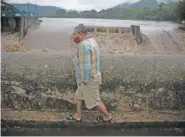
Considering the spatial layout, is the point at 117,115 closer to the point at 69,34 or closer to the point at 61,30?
the point at 69,34

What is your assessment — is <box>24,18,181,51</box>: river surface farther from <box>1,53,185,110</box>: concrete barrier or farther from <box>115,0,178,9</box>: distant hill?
<box>1,53,185,110</box>: concrete barrier

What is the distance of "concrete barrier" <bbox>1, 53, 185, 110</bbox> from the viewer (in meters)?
3.95

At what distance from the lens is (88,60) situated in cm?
344

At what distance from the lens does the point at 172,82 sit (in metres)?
4.05

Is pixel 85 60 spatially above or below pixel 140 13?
below

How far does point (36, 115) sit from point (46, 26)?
4.05 meters

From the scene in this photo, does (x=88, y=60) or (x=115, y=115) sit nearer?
(x=88, y=60)

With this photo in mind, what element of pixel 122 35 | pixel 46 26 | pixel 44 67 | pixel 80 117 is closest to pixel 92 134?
pixel 80 117

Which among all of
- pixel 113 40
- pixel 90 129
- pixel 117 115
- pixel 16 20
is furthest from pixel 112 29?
pixel 90 129

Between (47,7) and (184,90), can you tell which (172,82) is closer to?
(184,90)

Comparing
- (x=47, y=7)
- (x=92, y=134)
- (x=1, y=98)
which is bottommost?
(x=92, y=134)

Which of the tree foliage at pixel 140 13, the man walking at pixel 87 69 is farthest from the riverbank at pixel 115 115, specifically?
the tree foliage at pixel 140 13

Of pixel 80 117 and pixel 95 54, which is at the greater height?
pixel 95 54

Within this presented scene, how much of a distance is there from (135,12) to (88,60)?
2.32 meters
